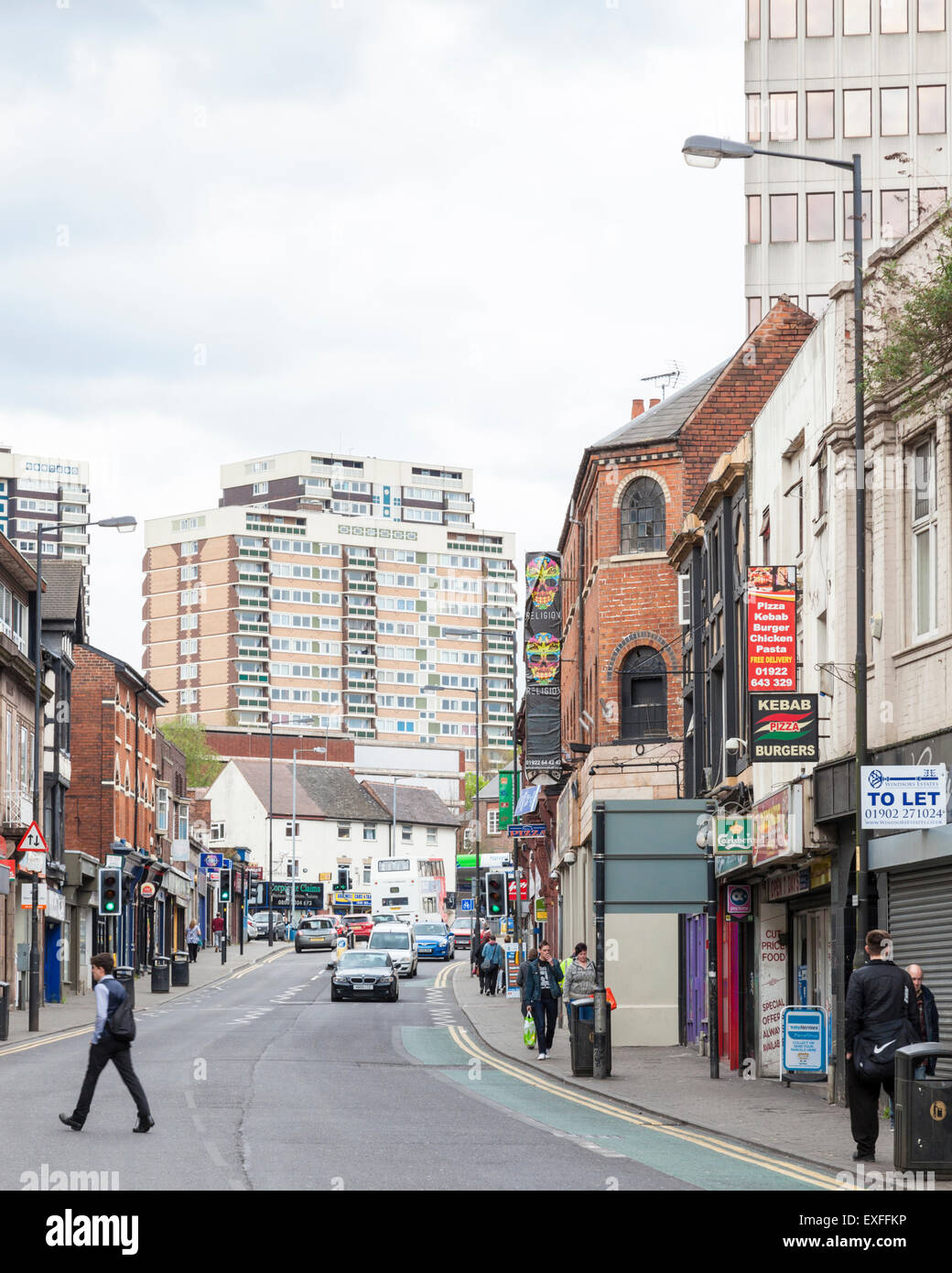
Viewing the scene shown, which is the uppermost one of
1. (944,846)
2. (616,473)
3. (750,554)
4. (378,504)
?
(378,504)

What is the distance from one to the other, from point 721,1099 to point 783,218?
55305 millimetres

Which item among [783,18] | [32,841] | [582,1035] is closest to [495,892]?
[783,18]

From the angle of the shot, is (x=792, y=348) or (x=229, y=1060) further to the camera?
(x=792, y=348)

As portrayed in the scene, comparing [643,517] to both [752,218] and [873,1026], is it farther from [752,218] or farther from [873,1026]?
[752,218]

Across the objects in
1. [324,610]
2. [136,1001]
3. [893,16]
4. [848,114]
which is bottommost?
[136,1001]

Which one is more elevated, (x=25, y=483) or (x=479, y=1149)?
(x=25, y=483)

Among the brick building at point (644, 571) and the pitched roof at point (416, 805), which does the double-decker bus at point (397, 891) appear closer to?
the brick building at point (644, 571)

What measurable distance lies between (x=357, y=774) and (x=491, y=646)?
27.5 meters

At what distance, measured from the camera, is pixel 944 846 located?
17578mm

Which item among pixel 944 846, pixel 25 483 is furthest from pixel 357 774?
pixel 944 846

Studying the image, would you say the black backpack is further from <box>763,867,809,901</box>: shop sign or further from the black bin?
<box>763,867,809,901</box>: shop sign

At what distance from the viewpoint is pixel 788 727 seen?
69.5 ft
